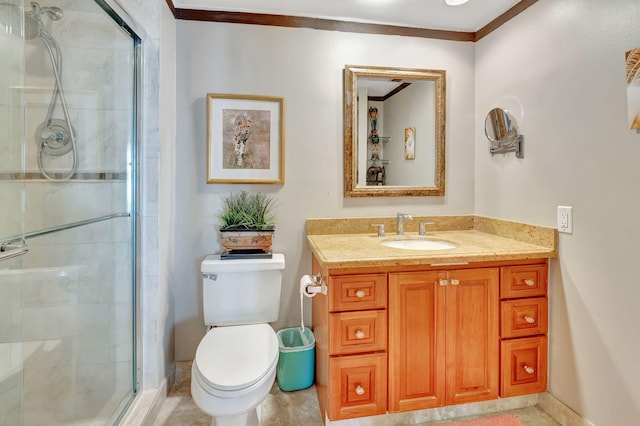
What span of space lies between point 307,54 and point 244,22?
0.40 meters

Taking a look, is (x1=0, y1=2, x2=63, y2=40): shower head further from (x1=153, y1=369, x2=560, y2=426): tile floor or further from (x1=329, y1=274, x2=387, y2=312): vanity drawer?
(x1=153, y1=369, x2=560, y2=426): tile floor

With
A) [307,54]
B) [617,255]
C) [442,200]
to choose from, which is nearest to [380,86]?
[307,54]

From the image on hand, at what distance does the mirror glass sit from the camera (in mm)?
1854

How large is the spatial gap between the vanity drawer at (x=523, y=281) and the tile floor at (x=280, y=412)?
1.98ft

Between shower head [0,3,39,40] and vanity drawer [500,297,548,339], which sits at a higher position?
shower head [0,3,39,40]

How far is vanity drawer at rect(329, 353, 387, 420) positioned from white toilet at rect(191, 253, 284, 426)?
0.94 ft

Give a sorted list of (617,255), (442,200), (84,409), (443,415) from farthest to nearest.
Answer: (442,200) < (443,415) < (84,409) < (617,255)

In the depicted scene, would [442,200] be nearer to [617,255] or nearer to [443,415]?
[617,255]

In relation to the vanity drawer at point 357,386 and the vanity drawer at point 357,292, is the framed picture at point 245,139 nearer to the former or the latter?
the vanity drawer at point 357,292

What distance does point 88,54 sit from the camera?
4.82 feet

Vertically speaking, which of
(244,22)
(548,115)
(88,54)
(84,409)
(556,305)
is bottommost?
(84,409)

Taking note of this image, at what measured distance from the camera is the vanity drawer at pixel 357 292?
1438 mm

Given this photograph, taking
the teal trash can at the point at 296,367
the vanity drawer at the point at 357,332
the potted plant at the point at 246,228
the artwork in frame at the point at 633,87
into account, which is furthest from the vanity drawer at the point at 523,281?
the potted plant at the point at 246,228

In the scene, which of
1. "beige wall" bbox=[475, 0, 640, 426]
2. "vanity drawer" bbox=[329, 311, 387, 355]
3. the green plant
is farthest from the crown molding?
"vanity drawer" bbox=[329, 311, 387, 355]
